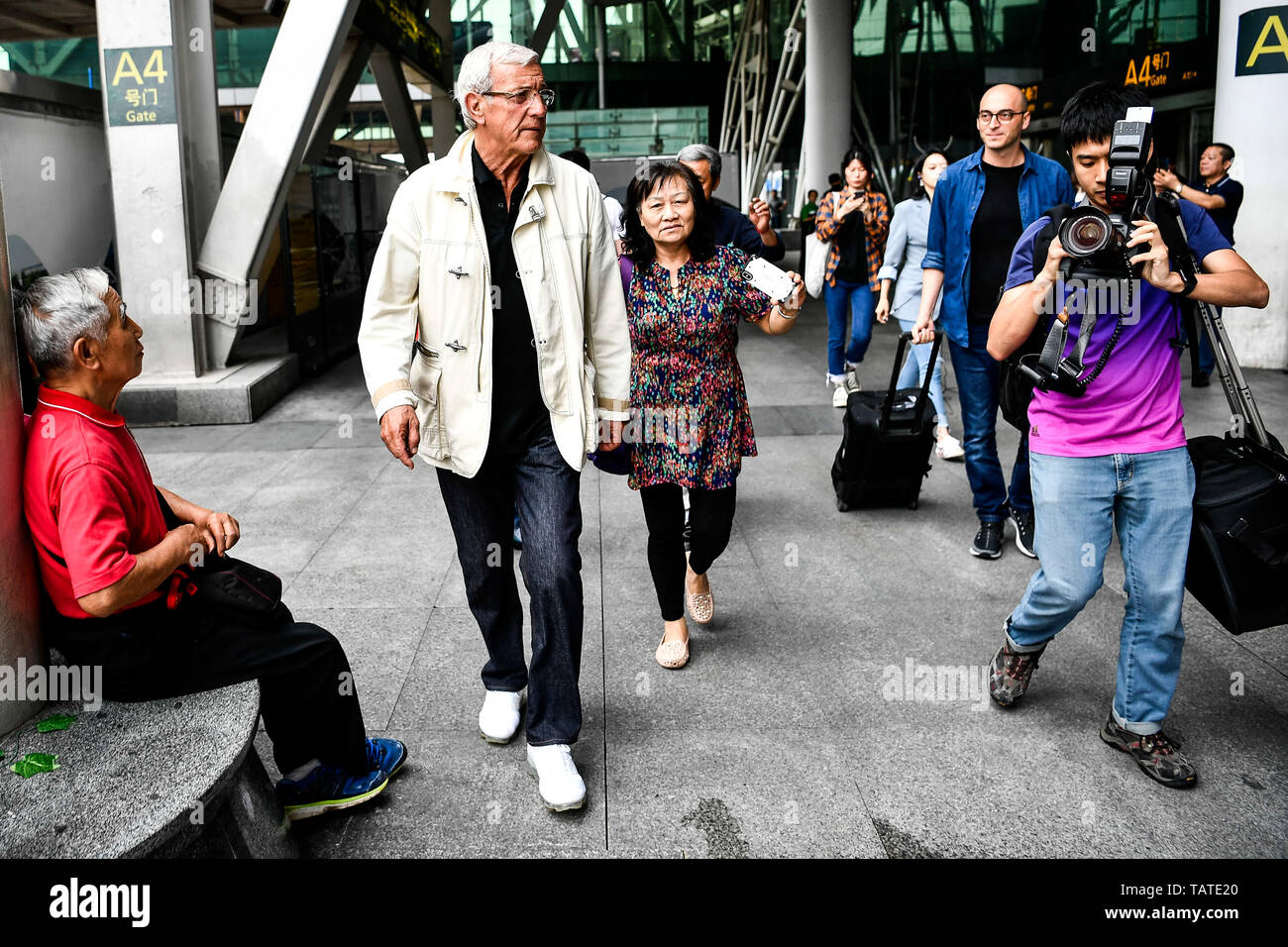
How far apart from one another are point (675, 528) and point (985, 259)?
211cm

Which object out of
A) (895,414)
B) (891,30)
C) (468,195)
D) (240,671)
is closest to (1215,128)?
(895,414)

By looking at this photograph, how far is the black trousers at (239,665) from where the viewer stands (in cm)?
252

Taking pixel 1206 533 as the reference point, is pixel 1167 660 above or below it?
below

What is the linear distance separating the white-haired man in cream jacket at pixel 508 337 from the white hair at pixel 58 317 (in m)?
0.73

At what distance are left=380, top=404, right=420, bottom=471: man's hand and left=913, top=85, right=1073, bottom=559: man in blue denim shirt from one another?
9.44ft

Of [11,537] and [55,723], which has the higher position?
[11,537]

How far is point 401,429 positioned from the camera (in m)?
2.95

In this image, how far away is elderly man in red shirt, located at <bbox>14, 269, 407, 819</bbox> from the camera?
237 centimetres

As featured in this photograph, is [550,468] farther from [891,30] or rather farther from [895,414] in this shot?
[891,30]

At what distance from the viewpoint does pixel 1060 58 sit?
61.4 ft

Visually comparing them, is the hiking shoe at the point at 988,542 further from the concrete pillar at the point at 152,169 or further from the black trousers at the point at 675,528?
the concrete pillar at the point at 152,169

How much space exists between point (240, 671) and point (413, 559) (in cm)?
262

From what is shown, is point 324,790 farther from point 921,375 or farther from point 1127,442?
point 921,375

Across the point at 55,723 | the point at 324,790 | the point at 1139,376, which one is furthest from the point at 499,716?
the point at 1139,376
